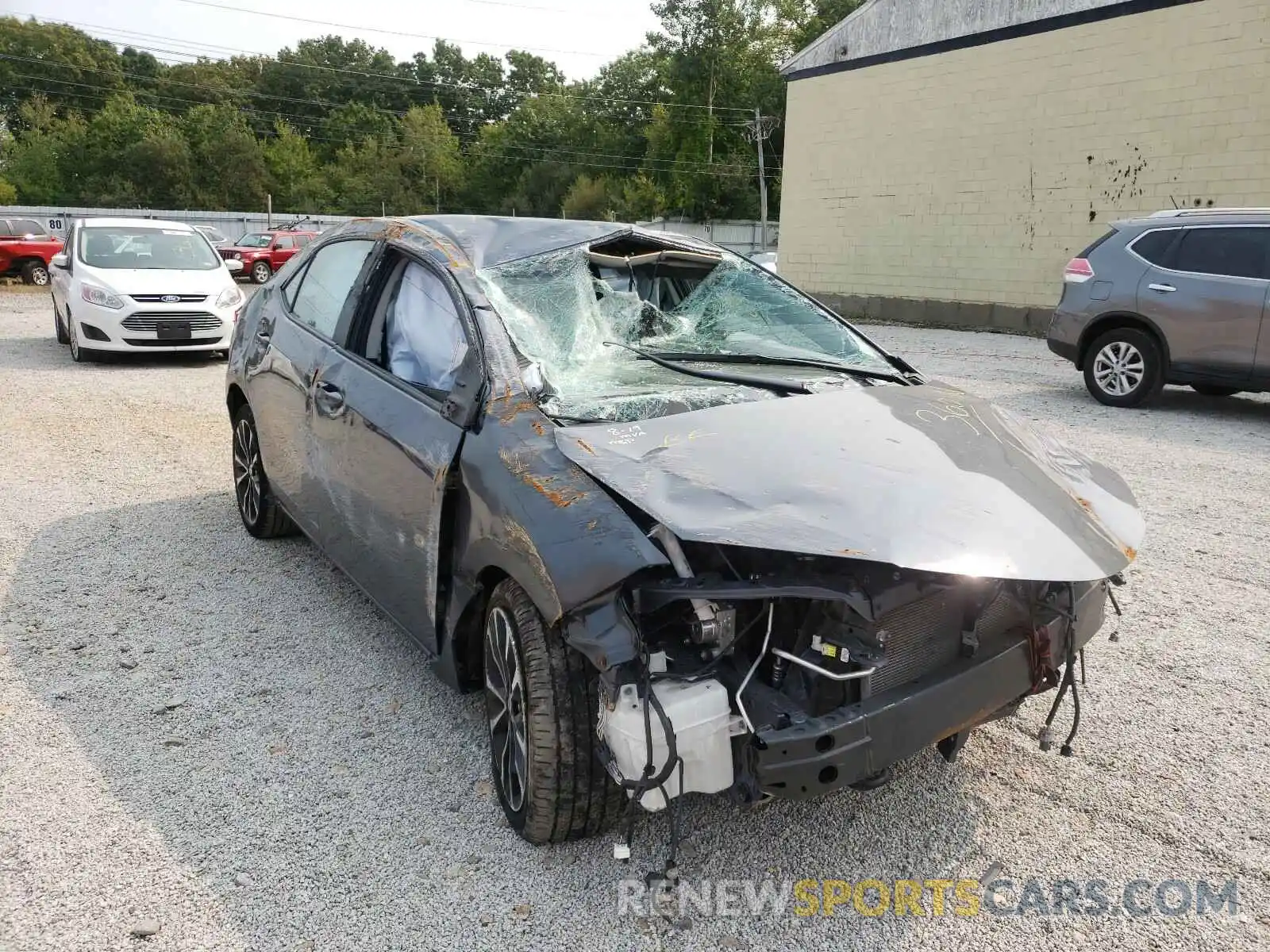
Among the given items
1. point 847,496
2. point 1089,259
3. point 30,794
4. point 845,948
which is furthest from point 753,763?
point 1089,259

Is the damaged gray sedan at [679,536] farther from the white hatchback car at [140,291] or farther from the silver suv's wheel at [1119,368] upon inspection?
the white hatchback car at [140,291]

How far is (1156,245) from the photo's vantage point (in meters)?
8.62

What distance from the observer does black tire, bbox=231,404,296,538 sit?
4816mm

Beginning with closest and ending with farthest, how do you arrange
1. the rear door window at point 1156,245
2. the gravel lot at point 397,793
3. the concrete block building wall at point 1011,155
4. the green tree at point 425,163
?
1. the gravel lot at point 397,793
2. the rear door window at point 1156,245
3. the concrete block building wall at point 1011,155
4. the green tree at point 425,163

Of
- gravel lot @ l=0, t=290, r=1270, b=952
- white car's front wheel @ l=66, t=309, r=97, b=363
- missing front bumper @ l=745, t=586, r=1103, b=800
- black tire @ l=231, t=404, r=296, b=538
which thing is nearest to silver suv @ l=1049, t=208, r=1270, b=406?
gravel lot @ l=0, t=290, r=1270, b=952

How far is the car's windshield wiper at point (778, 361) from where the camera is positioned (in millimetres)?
3344

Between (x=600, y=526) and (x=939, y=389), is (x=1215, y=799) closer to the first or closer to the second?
(x=939, y=389)

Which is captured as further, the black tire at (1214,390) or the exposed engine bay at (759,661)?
the black tire at (1214,390)

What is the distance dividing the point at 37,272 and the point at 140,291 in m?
13.5

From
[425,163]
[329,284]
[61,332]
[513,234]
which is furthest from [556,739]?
[425,163]

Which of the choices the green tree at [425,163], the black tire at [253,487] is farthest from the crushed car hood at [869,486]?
the green tree at [425,163]

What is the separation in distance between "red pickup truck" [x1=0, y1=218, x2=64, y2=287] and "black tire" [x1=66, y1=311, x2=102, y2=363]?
39.3 ft

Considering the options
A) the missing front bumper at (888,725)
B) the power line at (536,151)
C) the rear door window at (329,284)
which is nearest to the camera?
the missing front bumper at (888,725)

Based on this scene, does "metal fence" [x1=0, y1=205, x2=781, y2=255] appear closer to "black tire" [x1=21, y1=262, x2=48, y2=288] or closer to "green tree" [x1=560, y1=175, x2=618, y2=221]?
"green tree" [x1=560, y1=175, x2=618, y2=221]
